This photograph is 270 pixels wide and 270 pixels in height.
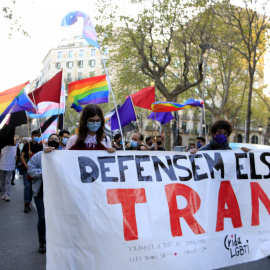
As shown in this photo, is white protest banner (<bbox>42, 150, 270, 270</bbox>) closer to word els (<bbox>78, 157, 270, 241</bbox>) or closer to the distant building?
word els (<bbox>78, 157, 270, 241</bbox>)

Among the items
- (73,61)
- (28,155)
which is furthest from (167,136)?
(73,61)

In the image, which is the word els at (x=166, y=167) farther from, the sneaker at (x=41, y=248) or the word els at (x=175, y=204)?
the sneaker at (x=41, y=248)

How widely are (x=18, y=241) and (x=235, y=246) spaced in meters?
3.32

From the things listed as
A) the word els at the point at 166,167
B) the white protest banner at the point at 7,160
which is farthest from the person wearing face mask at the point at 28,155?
the word els at the point at 166,167

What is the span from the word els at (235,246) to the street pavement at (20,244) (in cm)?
60

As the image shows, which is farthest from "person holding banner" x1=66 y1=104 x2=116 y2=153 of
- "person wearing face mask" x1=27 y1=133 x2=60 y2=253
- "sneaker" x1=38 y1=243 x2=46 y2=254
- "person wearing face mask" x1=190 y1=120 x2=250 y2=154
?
"sneaker" x1=38 y1=243 x2=46 y2=254

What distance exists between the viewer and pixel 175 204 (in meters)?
3.82

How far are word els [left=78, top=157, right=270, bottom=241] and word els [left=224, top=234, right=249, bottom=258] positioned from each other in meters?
0.12

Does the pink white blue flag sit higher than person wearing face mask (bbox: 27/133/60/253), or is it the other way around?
the pink white blue flag

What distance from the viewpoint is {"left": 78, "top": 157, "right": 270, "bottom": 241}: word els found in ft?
11.9

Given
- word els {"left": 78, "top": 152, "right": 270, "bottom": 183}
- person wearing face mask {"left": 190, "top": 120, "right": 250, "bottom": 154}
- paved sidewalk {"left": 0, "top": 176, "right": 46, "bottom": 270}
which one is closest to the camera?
word els {"left": 78, "top": 152, "right": 270, "bottom": 183}

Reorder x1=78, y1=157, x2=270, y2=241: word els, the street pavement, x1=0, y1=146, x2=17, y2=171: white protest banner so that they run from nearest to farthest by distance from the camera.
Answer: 1. x1=78, y1=157, x2=270, y2=241: word els
2. the street pavement
3. x1=0, y1=146, x2=17, y2=171: white protest banner

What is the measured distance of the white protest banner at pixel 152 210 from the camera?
3.41m

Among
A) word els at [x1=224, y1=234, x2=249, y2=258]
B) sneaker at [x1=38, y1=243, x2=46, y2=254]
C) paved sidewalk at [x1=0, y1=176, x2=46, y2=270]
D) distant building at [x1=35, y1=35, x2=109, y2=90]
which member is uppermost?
distant building at [x1=35, y1=35, x2=109, y2=90]
